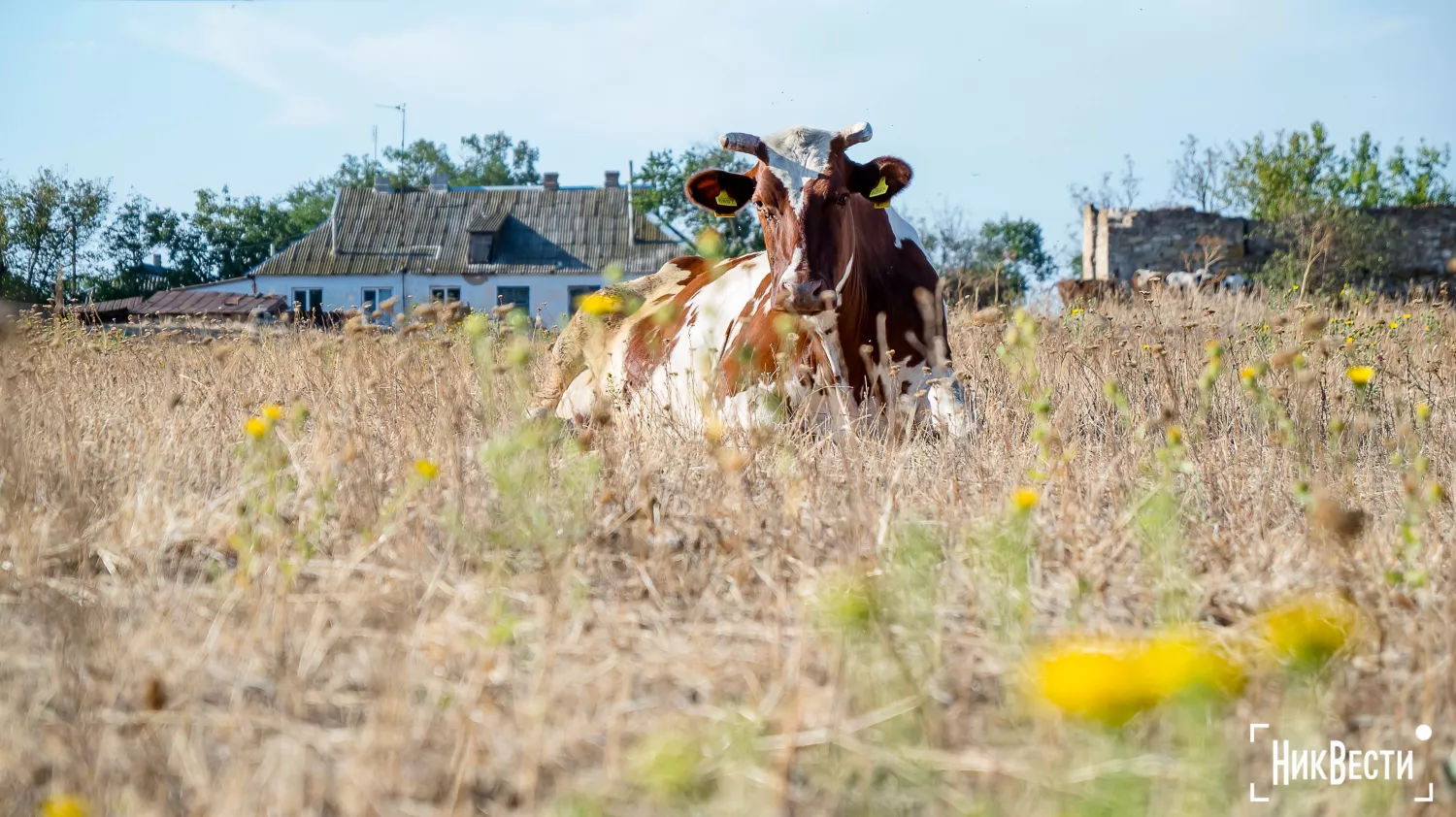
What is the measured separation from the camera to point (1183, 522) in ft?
8.24

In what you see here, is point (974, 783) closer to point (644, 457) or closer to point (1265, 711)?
point (1265, 711)

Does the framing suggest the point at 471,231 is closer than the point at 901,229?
No

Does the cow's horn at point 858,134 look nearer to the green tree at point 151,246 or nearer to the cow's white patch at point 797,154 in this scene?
the cow's white patch at point 797,154

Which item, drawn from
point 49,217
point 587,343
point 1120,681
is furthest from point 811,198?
point 49,217

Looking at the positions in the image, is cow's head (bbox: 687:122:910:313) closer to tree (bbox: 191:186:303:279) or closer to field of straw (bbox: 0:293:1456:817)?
field of straw (bbox: 0:293:1456:817)

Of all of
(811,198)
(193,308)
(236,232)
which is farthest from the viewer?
(236,232)

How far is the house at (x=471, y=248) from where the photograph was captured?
141ft

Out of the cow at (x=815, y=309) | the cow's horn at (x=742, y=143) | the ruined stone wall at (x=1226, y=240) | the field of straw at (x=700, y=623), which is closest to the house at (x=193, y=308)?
the cow at (x=815, y=309)

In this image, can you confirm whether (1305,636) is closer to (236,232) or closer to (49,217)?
(49,217)

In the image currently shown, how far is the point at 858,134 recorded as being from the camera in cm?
470

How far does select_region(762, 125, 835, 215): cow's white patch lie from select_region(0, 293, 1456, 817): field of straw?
146cm

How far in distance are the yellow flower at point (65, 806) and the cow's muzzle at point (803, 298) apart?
2907 millimetres

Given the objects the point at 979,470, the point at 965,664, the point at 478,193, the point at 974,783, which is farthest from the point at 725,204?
the point at 478,193

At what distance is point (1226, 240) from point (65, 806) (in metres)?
22.2
